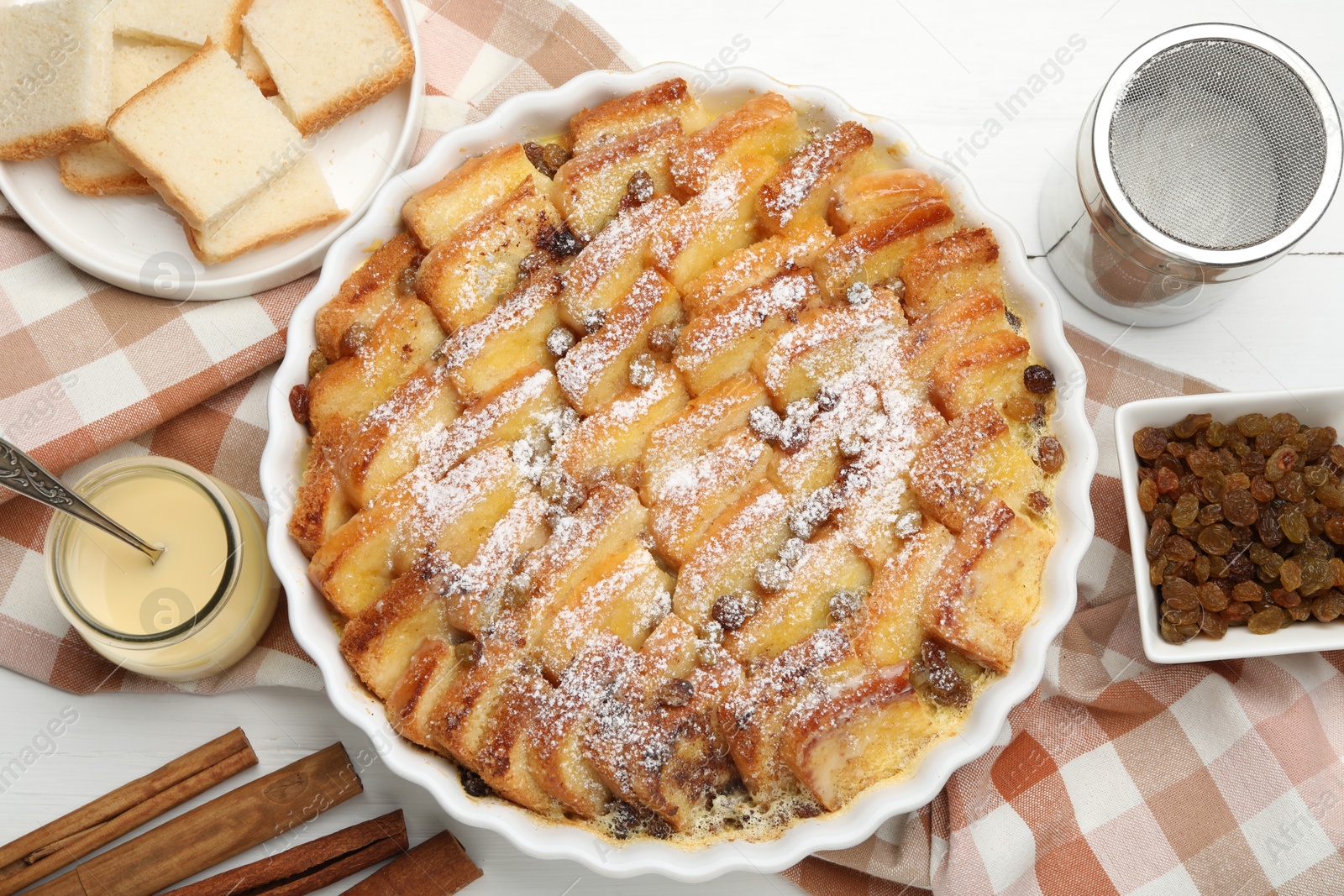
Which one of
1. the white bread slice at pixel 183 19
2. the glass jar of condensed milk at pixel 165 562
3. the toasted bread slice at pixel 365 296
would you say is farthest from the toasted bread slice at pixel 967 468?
the white bread slice at pixel 183 19

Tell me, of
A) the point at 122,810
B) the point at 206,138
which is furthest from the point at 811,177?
the point at 122,810

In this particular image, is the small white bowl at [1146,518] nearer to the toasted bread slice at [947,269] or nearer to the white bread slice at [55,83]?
the toasted bread slice at [947,269]

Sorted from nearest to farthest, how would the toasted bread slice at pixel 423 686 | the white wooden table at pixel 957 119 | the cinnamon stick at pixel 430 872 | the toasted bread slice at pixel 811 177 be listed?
1. the toasted bread slice at pixel 423 686
2. the toasted bread slice at pixel 811 177
3. the cinnamon stick at pixel 430 872
4. the white wooden table at pixel 957 119

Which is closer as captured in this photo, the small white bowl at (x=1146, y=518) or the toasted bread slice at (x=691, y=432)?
the toasted bread slice at (x=691, y=432)

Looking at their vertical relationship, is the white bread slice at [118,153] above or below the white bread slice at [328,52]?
below

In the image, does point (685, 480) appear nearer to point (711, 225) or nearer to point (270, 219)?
point (711, 225)

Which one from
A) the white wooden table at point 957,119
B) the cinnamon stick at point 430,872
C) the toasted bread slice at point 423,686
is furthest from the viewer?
the white wooden table at point 957,119

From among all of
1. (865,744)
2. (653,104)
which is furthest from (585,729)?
(653,104)
